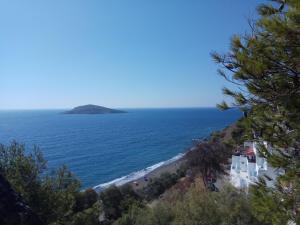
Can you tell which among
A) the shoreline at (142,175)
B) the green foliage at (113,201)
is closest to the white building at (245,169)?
the green foliage at (113,201)

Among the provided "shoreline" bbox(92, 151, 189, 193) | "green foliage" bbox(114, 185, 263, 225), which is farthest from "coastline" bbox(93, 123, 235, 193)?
"green foliage" bbox(114, 185, 263, 225)

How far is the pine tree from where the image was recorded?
4.35 m

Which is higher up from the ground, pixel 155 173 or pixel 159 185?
pixel 159 185

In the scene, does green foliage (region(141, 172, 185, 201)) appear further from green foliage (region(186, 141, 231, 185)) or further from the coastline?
green foliage (region(186, 141, 231, 185))

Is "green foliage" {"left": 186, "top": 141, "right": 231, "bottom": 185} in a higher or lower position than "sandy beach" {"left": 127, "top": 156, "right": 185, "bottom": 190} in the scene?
higher

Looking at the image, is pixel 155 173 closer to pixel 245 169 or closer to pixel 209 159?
pixel 209 159

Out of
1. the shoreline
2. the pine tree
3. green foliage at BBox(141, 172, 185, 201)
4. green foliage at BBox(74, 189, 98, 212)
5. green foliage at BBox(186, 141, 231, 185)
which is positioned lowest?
the shoreline

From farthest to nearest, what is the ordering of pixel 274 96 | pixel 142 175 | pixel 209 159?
pixel 142 175 → pixel 209 159 → pixel 274 96

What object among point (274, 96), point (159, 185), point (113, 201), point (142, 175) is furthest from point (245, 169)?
point (142, 175)

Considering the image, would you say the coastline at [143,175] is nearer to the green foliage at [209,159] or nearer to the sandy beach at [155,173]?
the sandy beach at [155,173]

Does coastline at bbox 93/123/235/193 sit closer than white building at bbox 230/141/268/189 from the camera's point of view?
No

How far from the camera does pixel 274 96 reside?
15.9 ft

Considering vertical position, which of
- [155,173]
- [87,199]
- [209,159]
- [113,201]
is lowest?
[155,173]

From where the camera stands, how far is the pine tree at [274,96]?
4.35 meters
